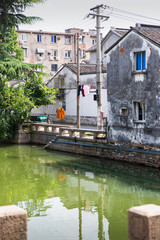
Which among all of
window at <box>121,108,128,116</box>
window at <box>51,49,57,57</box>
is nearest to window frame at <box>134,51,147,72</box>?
window at <box>121,108,128,116</box>

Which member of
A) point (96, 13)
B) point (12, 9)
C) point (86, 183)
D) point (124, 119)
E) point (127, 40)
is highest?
point (12, 9)

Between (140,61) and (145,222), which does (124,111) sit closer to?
(140,61)

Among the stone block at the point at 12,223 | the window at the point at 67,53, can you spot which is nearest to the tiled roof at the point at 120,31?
the window at the point at 67,53

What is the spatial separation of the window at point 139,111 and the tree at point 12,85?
9.67 m

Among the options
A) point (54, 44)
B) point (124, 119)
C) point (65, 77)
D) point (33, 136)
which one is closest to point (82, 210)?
point (124, 119)

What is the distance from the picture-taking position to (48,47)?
49.1 metres

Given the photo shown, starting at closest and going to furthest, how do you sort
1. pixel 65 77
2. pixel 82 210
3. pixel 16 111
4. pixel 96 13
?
pixel 82 210 → pixel 96 13 → pixel 16 111 → pixel 65 77

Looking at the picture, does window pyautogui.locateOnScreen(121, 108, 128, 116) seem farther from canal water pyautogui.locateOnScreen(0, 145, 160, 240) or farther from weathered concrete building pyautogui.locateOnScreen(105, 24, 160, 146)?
canal water pyautogui.locateOnScreen(0, 145, 160, 240)

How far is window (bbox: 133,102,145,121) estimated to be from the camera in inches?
715

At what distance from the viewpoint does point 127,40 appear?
731 inches

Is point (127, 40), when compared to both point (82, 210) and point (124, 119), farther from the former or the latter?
point (82, 210)

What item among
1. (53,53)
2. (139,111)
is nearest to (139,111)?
(139,111)

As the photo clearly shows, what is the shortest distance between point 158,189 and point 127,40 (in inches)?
321

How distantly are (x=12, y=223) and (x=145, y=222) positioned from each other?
1.65 meters
